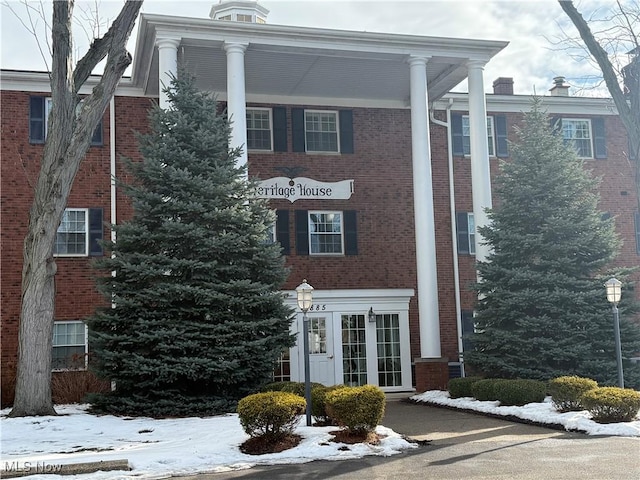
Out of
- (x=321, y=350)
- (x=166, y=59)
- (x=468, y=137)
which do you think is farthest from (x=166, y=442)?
(x=468, y=137)

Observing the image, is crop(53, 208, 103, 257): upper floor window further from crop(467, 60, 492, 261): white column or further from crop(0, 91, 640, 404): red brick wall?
crop(467, 60, 492, 261): white column

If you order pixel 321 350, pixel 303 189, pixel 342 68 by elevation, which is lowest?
pixel 321 350

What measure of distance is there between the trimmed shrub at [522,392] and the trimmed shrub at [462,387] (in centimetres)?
159

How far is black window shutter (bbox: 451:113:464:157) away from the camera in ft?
80.2

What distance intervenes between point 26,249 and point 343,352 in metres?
9.63

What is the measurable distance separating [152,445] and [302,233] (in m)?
11.6

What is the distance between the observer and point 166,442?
12.3 meters

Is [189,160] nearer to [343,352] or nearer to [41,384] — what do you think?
[41,384]

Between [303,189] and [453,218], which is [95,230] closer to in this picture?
[303,189]

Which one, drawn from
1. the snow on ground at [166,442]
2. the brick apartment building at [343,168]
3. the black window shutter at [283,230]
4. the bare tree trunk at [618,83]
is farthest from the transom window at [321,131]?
the snow on ground at [166,442]

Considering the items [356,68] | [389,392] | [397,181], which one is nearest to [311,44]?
[356,68]

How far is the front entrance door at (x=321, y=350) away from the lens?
70.7ft

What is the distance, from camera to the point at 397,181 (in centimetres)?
2400

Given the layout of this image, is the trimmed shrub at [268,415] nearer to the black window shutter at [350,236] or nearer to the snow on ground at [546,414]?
the snow on ground at [546,414]
